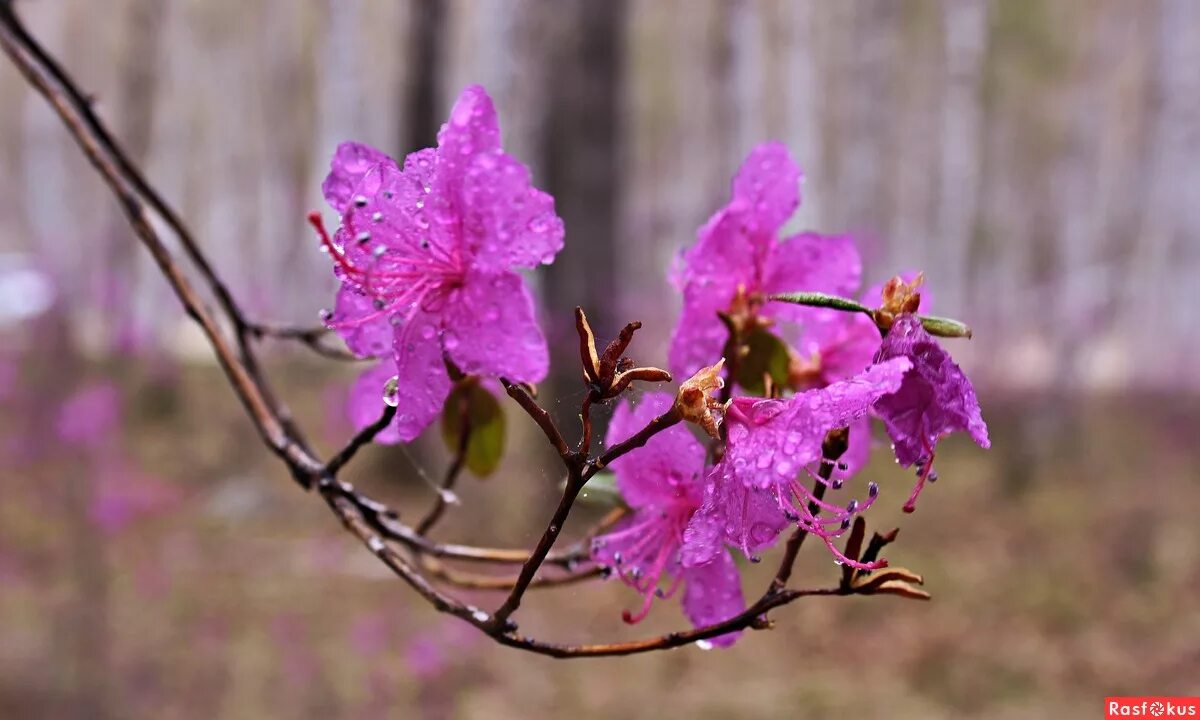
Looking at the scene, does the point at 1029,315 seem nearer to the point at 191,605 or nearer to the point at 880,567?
the point at 191,605

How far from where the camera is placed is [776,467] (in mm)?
431

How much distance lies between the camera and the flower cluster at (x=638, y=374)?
0.44 meters

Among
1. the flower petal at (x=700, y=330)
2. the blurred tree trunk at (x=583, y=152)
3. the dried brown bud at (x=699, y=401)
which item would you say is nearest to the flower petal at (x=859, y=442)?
the flower petal at (x=700, y=330)

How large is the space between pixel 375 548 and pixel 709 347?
0.26 meters

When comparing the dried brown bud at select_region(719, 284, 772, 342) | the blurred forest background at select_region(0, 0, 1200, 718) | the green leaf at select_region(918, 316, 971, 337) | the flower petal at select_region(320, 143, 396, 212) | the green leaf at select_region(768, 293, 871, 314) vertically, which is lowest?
the blurred forest background at select_region(0, 0, 1200, 718)

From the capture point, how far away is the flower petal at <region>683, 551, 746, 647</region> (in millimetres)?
552

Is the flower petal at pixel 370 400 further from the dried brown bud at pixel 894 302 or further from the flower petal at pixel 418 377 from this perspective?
the dried brown bud at pixel 894 302

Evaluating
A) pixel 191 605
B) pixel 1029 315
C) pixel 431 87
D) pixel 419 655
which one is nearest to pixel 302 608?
pixel 191 605

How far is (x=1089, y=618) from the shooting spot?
469 cm

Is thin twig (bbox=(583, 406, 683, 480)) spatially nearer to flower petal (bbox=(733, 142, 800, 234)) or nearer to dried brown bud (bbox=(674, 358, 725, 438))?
dried brown bud (bbox=(674, 358, 725, 438))

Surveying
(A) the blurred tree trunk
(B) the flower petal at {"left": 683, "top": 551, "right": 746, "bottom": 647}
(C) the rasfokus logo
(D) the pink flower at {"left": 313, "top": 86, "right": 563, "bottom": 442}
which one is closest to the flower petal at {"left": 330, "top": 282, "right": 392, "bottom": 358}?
(D) the pink flower at {"left": 313, "top": 86, "right": 563, "bottom": 442}

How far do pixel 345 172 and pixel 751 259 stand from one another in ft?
0.91

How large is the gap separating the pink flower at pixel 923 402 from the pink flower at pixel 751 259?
0.60 ft

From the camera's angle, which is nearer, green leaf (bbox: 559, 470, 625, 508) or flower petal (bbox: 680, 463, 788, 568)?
flower petal (bbox: 680, 463, 788, 568)
